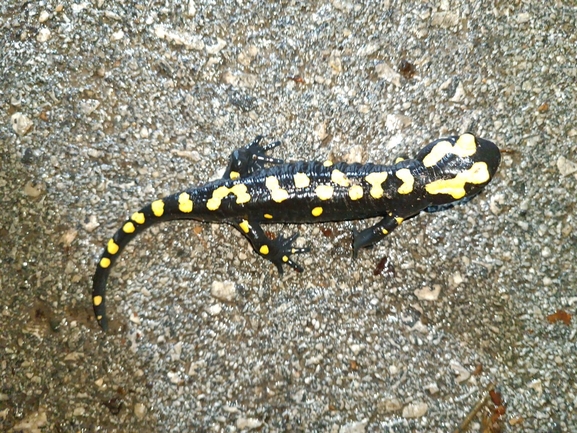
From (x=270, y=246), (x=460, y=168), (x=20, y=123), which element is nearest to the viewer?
(x=460, y=168)

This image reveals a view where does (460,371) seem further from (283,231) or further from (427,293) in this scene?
(283,231)

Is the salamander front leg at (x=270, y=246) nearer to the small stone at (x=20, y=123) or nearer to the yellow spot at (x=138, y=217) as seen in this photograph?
the yellow spot at (x=138, y=217)

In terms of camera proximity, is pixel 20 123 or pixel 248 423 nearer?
pixel 248 423

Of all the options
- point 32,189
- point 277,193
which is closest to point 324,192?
point 277,193

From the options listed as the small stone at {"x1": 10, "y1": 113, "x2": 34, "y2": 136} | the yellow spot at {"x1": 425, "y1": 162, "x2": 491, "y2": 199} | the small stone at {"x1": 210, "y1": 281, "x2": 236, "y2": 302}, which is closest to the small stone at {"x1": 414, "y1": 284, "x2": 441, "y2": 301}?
the yellow spot at {"x1": 425, "y1": 162, "x2": 491, "y2": 199}

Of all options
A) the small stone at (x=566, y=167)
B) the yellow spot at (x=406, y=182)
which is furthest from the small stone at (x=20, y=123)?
the small stone at (x=566, y=167)

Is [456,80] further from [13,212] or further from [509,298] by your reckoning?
[13,212]
